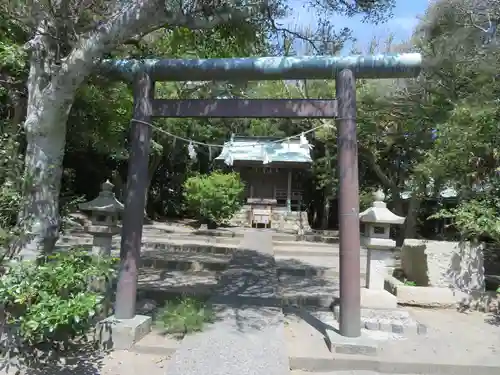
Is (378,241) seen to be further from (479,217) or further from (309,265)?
(309,265)

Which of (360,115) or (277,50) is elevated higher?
(360,115)

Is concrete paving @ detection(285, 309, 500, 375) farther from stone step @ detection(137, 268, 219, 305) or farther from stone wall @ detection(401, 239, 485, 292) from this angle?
stone step @ detection(137, 268, 219, 305)

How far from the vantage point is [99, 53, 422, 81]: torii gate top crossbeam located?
16.2 feet

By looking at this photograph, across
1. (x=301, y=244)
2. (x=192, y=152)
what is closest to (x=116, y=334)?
(x=301, y=244)

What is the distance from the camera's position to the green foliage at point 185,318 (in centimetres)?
480

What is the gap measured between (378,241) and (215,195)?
11.3 meters

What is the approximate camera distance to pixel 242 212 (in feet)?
68.9

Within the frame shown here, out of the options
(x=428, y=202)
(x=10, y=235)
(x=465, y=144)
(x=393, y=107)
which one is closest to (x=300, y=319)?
(x=10, y=235)

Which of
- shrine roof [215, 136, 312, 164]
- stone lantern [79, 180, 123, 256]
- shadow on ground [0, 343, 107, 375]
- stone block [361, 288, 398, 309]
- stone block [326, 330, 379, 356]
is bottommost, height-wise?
shadow on ground [0, 343, 107, 375]

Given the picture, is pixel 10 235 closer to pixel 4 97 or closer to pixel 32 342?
pixel 32 342

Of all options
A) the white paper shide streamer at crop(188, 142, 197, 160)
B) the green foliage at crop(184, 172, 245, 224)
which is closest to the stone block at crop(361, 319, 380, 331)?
the green foliage at crop(184, 172, 245, 224)

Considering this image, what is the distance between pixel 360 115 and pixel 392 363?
12279 mm

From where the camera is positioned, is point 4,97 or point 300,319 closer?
point 300,319

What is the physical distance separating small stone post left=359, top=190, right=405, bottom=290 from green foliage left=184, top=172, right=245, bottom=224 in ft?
36.0
